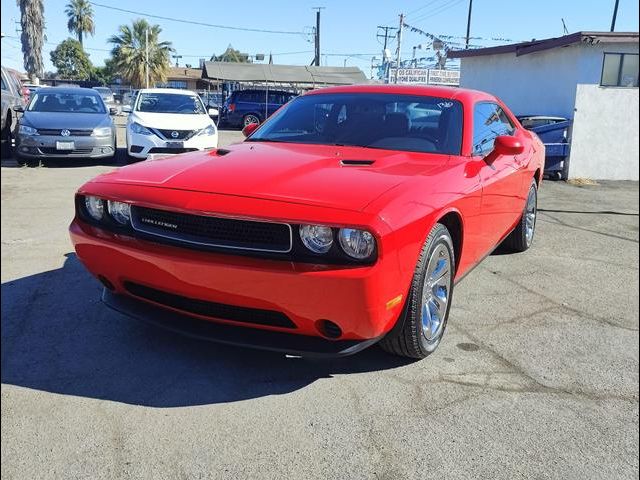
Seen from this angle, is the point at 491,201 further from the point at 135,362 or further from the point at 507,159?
the point at 135,362

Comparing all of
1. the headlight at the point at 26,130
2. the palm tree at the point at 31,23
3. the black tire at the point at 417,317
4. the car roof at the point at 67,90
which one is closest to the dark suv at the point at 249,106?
the car roof at the point at 67,90

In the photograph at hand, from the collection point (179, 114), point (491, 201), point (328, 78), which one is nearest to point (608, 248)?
point (491, 201)

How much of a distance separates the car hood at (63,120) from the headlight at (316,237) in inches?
307

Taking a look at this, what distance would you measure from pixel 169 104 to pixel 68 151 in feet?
9.83

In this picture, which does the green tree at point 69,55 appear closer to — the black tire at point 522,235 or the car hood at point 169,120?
the car hood at point 169,120

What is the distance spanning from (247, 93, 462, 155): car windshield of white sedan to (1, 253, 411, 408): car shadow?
1.37 m

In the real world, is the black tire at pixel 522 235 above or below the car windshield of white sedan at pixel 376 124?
below

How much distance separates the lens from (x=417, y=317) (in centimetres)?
273

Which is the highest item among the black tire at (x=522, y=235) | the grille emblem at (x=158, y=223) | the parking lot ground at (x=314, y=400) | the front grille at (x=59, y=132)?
the front grille at (x=59, y=132)

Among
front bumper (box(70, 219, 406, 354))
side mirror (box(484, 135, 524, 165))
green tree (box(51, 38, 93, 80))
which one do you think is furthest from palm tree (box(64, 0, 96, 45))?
side mirror (box(484, 135, 524, 165))

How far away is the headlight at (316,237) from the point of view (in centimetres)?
237

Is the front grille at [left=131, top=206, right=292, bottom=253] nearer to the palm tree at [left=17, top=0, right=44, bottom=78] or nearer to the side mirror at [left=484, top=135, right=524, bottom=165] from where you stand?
the palm tree at [left=17, top=0, right=44, bottom=78]

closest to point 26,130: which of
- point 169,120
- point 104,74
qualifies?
point 169,120

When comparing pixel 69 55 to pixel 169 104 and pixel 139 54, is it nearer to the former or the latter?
pixel 169 104
